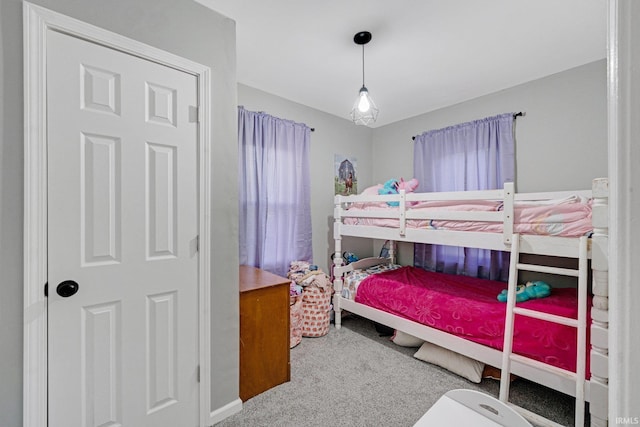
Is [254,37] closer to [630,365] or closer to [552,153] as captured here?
[630,365]

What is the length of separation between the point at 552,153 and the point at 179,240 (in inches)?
127

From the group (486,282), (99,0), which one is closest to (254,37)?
(99,0)

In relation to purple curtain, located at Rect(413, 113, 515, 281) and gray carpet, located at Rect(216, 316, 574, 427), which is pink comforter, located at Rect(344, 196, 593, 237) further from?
gray carpet, located at Rect(216, 316, 574, 427)

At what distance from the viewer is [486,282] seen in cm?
285

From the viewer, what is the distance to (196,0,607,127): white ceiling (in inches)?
71.1

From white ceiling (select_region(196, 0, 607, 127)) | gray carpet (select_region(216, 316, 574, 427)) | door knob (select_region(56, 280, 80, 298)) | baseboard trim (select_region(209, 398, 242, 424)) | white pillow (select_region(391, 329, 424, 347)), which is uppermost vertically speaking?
white ceiling (select_region(196, 0, 607, 127))

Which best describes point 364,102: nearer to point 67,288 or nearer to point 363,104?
point 363,104

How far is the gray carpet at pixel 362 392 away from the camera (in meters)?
1.78

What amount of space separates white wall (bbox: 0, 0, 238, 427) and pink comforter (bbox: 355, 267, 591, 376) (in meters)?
1.49

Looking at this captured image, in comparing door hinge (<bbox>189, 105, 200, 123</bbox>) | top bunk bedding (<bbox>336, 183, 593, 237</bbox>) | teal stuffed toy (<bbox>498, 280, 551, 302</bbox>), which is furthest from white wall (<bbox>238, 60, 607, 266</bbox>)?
door hinge (<bbox>189, 105, 200, 123</bbox>)

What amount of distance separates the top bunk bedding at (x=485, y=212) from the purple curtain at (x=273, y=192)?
2.10 feet

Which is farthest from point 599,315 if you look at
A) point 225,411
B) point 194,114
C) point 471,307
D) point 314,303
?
point 194,114

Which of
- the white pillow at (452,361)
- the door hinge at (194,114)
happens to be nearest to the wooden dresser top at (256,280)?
the door hinge at (194,114)

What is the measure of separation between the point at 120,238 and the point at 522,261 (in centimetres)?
341
